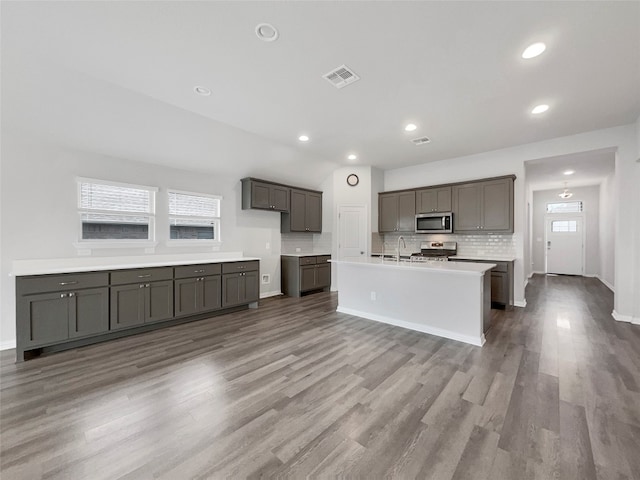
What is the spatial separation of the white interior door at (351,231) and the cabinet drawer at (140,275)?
370 centimetres

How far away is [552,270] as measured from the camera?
9148 millimetres

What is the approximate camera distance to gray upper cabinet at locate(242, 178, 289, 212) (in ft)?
17.3

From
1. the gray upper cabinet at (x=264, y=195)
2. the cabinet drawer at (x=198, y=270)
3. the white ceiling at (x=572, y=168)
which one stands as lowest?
the cabinet drawer at (x=198, y=270)

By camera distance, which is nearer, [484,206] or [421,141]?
[421,141]

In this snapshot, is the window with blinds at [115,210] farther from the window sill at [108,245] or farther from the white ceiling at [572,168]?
the white ceiling at [572,168]

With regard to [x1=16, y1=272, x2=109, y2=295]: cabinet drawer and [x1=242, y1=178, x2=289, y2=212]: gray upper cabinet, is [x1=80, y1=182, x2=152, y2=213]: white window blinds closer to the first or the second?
[x1=16, y1=272, x2=109, y2=295]: cabinet drawer

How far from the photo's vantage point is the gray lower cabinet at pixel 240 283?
4.47 m

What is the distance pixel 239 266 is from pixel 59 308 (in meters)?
2.29

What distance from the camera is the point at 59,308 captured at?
9.79 feet

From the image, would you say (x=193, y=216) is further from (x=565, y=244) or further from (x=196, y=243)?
(x=565, y=244)

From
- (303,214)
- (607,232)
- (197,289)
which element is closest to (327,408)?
(197,289)

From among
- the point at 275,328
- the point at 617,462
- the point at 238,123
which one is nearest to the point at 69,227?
the point at 238,123

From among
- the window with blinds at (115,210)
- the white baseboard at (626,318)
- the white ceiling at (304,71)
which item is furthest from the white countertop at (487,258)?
the window with blinds at (115,210)

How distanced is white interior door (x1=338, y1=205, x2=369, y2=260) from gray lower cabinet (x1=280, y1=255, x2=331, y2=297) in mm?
514
